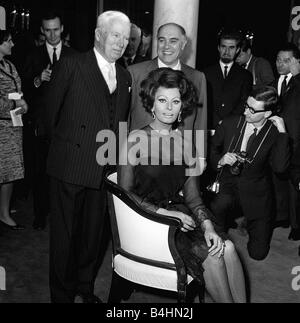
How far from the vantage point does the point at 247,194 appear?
152 inches

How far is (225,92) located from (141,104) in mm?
1498

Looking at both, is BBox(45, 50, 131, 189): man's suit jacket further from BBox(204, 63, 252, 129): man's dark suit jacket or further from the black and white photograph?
BBox(204, 63, 252, 129): man's dark suit jacket

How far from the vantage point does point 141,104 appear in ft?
10.8

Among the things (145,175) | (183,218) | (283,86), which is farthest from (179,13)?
(183,218)

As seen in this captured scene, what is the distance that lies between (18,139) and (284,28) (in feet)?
23.8

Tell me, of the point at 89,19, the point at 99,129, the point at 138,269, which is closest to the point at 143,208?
the point at 138,269

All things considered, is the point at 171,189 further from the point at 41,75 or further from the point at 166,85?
the point at 41,75

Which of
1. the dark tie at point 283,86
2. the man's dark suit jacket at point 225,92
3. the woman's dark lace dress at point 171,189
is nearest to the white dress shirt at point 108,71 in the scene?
the woman's dark lace dress at point 171,189

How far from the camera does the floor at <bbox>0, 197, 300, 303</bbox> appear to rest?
3.11 meters

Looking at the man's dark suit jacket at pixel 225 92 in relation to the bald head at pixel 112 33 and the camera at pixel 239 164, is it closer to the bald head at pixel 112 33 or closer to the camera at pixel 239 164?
the camera at pixel 239 164

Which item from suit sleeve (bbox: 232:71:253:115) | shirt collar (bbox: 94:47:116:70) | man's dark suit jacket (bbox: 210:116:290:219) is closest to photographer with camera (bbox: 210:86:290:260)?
man's dark suit jacket (bbox: 210:116:290:219)

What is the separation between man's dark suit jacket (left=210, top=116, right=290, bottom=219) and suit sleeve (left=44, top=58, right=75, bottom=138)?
1.68 metres
